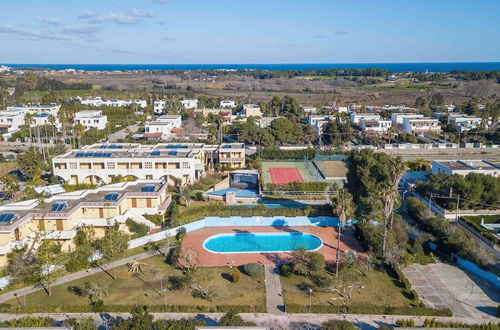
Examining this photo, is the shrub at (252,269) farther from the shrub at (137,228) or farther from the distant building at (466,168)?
the distant building at (466,168)

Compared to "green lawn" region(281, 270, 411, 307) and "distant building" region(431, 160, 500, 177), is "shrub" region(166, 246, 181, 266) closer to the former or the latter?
"green lawn" region(281, 270, 411, 307)

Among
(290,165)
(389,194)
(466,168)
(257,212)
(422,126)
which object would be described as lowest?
(257,212)

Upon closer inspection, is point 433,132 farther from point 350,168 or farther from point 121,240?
point 121,240

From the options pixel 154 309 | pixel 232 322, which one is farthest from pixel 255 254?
pixel 232 322

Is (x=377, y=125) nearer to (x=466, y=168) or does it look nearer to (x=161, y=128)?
(x=466, y=168)

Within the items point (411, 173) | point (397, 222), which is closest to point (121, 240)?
point (397, 222)

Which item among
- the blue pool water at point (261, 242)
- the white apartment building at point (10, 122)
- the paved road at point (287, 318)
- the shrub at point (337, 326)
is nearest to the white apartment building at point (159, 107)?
the white apartment building at point (10, 122)

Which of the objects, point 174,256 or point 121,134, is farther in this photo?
point 121,134
